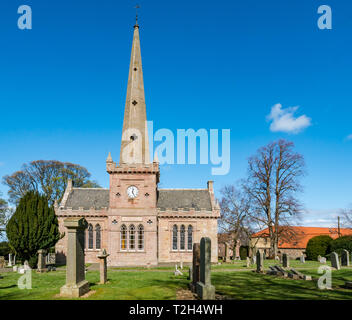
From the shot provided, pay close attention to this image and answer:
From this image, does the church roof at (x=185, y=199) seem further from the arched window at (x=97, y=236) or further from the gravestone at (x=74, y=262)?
the gravestone at (x=74, y=262)

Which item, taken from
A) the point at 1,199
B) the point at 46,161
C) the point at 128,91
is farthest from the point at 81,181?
the point at 128,91

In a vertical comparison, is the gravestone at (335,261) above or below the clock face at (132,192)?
below

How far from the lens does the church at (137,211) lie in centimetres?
3341

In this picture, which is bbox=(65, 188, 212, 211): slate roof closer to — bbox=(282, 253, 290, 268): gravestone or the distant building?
the distant building

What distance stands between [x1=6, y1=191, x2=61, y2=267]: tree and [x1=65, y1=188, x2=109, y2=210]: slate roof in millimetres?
7754

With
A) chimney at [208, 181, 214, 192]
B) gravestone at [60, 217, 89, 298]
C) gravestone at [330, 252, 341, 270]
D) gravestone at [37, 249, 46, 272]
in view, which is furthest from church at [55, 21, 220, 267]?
gravestone at [60, 217, 89, 298]

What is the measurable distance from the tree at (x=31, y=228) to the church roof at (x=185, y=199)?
13.0 m

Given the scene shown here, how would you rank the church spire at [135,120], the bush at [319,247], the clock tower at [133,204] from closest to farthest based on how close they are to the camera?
the clock tower at [133,204]
the church spire at [135,120]
the bush at [319,247]

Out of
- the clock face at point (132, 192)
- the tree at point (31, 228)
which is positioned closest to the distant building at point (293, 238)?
the clock face at point (132, 192)

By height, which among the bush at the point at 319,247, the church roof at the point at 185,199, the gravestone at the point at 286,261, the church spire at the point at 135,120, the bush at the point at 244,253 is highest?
the church spire at the point at 135,120

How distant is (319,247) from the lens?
1486 inches

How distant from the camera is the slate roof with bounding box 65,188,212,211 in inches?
1468
